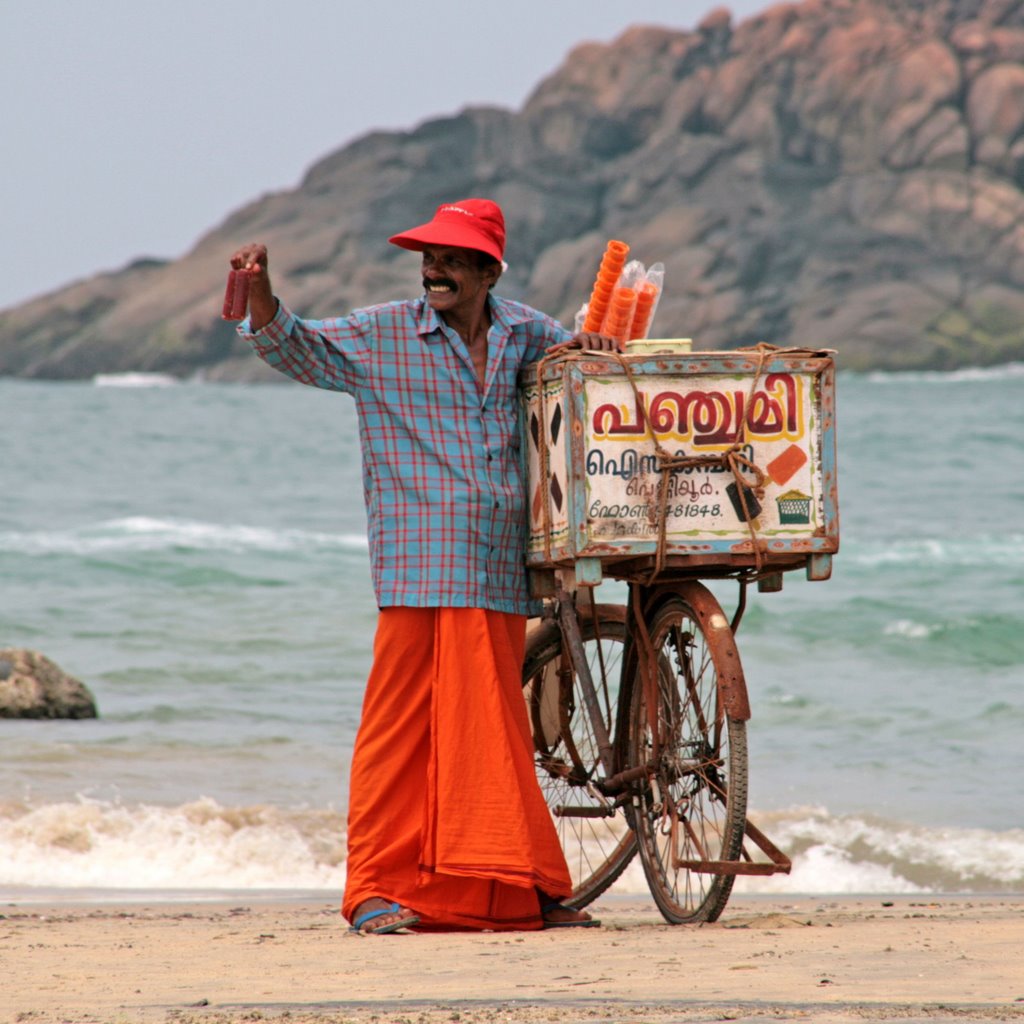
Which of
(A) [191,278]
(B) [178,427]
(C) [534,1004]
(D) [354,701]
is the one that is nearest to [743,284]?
(A) [191,278]

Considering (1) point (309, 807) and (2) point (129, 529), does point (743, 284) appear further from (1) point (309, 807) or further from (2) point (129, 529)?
(1) point (309, 807)

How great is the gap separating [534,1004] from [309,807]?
3.90 metres

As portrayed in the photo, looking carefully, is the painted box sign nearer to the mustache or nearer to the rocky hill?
the mustache

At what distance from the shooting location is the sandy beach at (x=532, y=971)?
3002 mm

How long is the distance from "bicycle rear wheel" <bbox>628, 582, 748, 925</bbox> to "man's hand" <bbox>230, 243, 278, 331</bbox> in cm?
118

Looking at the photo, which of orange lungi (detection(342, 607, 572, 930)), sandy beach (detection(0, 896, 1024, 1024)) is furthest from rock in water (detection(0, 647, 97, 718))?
orange lungi (detection(342, 607, 572, 930))

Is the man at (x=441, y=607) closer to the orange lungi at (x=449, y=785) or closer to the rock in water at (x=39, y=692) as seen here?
the orange lungi at (x=449, y=785)

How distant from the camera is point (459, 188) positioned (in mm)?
113688

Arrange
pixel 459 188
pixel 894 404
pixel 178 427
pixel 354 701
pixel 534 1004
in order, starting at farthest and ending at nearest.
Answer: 1. pixel 459 188
2. pixel 894 404
3. pixel 178 427
4. pixel 354 701
5. pixel 534 1004

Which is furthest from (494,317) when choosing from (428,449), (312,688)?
(312,688)

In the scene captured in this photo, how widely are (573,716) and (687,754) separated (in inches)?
20.9

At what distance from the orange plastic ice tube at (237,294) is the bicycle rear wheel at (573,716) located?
49.9 inches

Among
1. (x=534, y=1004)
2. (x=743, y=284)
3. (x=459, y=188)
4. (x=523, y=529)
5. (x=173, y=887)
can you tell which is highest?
(x=459, y=188)

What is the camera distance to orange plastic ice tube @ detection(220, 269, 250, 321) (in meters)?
3.86
